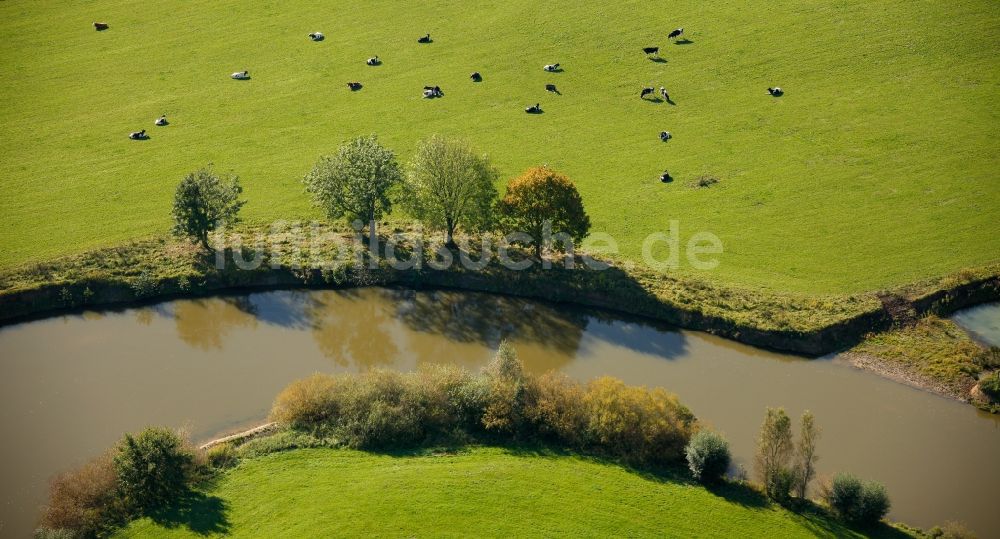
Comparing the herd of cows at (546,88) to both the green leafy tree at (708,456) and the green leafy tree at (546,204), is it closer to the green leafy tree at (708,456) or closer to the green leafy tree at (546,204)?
the green leafy tree at (546,204)

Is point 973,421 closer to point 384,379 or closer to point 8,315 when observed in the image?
point 384,379

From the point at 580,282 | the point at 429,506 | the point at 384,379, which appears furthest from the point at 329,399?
the point at 580,282

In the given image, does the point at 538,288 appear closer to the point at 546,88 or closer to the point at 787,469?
the point at 787,469

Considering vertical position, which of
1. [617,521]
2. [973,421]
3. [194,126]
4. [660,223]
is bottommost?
[617,521]

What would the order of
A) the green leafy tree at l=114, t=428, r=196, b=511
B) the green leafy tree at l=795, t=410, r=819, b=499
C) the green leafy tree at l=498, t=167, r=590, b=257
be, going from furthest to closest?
the green leafy tree at l=498, t=167, r=590, b=257 < the green leafy tree at l=795, t=410, r=819, b=499 < the green leafy tree at l=114, t=428, r=196, b=511

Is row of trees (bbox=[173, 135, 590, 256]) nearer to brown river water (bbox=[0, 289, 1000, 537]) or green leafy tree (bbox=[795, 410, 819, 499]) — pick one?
brown river water (bbox=[0, 289, 1000, 537])

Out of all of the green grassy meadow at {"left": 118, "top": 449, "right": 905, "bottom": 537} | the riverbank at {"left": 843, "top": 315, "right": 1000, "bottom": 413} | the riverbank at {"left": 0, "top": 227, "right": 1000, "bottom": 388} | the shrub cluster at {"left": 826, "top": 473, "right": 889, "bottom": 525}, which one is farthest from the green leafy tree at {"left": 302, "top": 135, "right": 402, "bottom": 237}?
the shrub cluster at {"left": 826, "top": 473, "right": 889, "bottom": 525}
